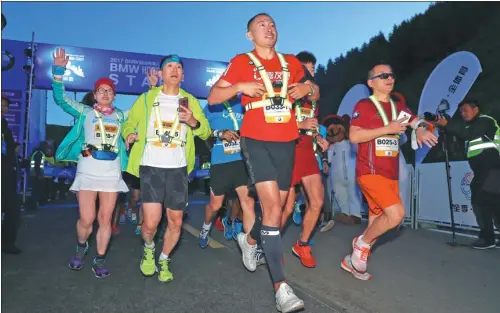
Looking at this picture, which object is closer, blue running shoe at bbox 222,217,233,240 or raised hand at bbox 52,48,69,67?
raised hand at bbox 52,48,69,67

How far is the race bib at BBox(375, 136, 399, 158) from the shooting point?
4328 mm

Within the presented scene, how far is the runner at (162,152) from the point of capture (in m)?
4.25

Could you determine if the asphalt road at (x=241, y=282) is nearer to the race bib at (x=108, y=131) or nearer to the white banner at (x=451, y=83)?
the race bib at (x=108, y=131)

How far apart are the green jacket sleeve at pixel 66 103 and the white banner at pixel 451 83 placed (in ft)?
20.7

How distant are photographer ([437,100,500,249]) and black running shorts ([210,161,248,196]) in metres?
2.99

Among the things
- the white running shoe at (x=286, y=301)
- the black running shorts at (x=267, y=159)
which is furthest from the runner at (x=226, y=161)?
the white running shoe at (x=286, y=301)

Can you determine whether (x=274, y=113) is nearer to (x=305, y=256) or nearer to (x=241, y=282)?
(x=241, y=282)

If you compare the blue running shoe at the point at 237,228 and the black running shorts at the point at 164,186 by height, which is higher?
the black running shorts at the point at 164,186

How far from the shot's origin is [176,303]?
347cm

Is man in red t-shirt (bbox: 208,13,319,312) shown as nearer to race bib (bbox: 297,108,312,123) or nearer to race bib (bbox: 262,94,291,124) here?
race bib (bbox: 262,94,291,124)

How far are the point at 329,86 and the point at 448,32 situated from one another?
1006cm

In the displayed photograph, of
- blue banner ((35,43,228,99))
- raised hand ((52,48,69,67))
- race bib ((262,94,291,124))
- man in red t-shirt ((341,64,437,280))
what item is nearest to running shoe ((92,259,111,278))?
raised hand ((52,48,69,67))

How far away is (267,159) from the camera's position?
3.53 meters

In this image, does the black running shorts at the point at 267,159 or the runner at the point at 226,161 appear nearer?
the black running shorts at the point at 267,159
